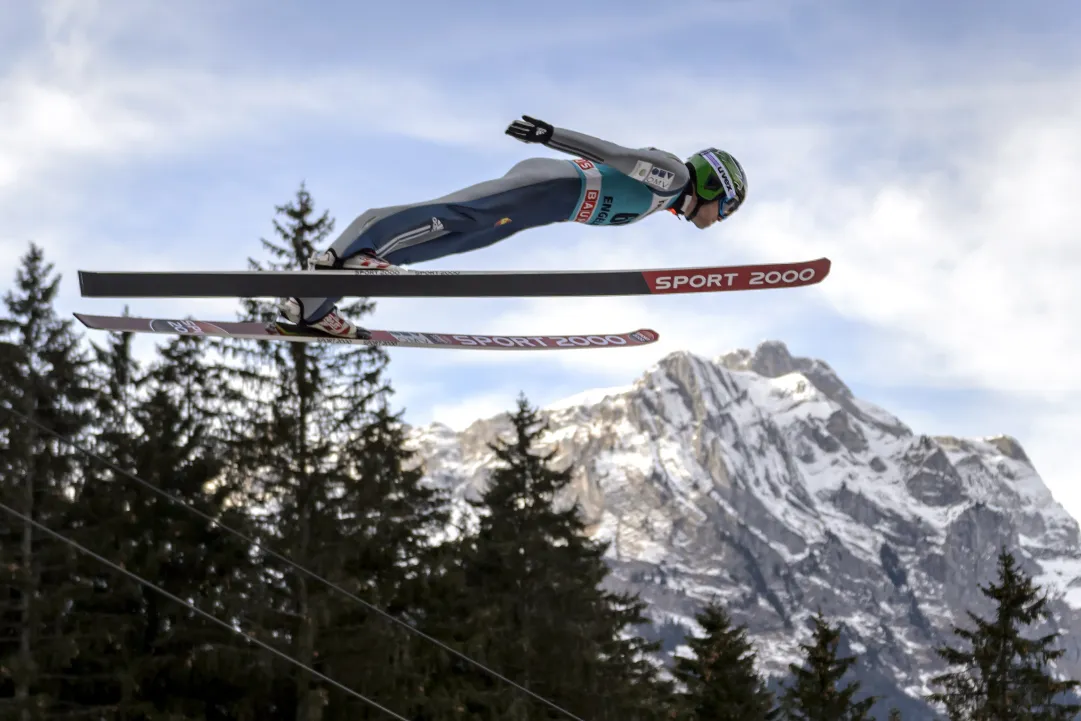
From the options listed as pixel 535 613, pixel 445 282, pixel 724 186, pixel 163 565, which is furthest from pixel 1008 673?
pixel 445 282

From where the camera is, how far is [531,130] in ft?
19.5

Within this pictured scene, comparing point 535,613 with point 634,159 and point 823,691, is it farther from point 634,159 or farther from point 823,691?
point 634,159

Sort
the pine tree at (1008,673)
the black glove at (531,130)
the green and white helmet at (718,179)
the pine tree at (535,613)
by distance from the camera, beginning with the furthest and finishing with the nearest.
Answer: the pine tree at (1008,673) → the pine tree at (535,613) → the green and white helmet at (718,179) → the black glove at (531,130)

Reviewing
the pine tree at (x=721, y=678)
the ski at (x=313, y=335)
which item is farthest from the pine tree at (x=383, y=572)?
the ski at (x=313, y=335)

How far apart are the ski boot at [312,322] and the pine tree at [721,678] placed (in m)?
22.4

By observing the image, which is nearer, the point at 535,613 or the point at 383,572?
the point at 383,572

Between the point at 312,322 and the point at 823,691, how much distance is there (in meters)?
26.7

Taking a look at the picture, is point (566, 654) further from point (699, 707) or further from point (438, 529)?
point (699, 707)

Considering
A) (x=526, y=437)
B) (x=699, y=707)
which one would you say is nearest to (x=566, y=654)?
(x=526, y=437)

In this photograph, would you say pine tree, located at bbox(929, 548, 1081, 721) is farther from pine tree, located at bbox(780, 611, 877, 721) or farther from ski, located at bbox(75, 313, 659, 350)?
ski, located at bbox(75, 313, 659, 350)

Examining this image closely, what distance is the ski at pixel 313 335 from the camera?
7.36m

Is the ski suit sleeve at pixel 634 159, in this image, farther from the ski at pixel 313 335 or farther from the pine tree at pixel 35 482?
the pine tree at pixel 35 482

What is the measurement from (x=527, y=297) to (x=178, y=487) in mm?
16769

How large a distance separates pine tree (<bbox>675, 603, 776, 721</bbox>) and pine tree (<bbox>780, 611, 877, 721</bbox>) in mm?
934
